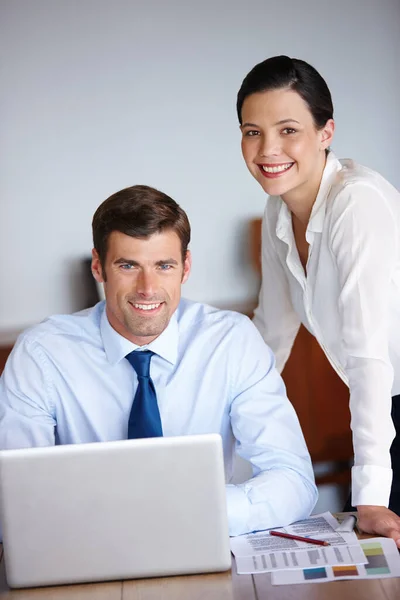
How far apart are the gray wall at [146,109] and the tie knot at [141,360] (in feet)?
3.68

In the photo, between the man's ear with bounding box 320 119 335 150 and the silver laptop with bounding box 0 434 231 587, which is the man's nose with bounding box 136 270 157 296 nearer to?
the man's ear with bounding box 320 119 335 150

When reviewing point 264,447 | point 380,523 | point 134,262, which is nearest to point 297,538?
point 380,523

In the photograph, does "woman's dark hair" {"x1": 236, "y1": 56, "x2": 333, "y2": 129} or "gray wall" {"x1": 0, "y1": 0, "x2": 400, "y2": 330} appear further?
"gray wall" {"x1": 0, "y1": 0, "x2": 400, "y2": 330}

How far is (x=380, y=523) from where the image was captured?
1.58m

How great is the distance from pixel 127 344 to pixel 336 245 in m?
0.51

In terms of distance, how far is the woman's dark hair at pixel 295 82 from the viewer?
6.84ft

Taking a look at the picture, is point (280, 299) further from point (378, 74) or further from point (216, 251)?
point (378, 74)

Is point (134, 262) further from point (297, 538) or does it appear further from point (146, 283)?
point (297, 538)

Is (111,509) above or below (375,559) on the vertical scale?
above

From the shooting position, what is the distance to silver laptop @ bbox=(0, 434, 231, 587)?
4.51 ft

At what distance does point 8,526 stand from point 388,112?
2.39m

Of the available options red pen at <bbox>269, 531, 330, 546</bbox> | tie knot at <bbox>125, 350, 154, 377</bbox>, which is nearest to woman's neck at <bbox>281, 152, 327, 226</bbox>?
tie knot at <bbox>125, 350, 154, 377</bbox>

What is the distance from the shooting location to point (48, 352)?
2.00 meters

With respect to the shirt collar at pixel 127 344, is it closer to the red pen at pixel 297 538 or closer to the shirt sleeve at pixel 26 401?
the shirt sleeve at pixel 26 401
